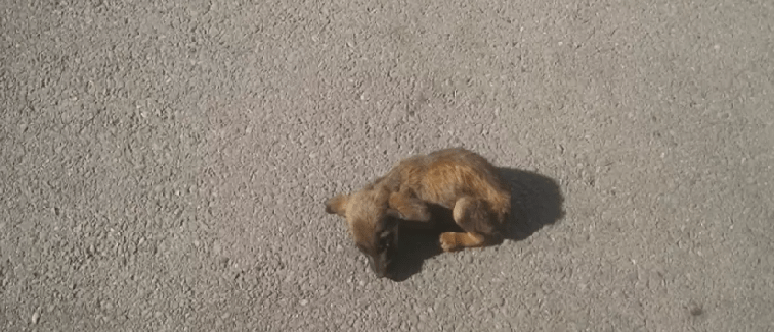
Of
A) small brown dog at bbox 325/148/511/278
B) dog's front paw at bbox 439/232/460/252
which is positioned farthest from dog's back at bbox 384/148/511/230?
dog's front paw at bbox 439/232/460/252

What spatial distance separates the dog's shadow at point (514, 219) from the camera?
4.43m

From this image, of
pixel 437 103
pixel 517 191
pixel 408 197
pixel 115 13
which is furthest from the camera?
pixel 115 13

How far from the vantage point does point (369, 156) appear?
4824mm

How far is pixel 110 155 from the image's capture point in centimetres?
485

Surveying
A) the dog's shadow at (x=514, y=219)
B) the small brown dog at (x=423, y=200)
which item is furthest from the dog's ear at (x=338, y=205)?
the dog's shadow at (x=514, y=219)

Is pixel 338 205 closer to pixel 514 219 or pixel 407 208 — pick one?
pixel 407 208

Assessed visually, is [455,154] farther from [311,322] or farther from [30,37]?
[30,37]

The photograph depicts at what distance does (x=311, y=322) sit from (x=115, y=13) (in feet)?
10.4

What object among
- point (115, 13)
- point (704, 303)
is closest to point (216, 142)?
point (115, 13)

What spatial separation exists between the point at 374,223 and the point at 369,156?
0.95 m

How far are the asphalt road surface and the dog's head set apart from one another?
Answer: 37cm

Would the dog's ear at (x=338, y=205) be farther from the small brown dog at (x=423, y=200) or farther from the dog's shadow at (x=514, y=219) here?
the dog's shadow at (x=514, y=219)

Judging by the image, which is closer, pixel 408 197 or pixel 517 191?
pixel 408 197

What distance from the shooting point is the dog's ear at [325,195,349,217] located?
4.28m
